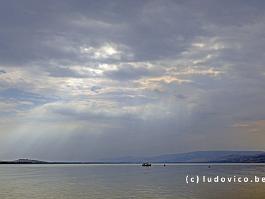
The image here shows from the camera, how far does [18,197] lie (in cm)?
7019

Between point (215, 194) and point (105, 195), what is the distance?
21018 millimetres

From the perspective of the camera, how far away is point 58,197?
69812mm

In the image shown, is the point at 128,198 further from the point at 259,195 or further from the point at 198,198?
the point at 259,195

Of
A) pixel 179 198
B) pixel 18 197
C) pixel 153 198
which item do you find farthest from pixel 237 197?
pixel 18 197

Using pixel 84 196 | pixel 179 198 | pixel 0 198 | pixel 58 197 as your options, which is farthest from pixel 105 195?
pixel 0 198

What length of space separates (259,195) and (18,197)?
44554mm

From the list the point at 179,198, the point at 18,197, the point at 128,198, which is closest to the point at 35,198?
the point at 18,197

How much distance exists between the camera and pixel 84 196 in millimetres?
70938

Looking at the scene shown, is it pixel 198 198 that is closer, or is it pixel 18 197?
pixel 198 198

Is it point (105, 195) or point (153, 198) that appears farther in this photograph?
point (105, 195)

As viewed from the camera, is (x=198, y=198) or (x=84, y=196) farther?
(x=84, y=196)

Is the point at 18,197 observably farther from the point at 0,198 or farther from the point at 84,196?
the point at 84,196

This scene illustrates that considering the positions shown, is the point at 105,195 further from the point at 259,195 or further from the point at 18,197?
the point at 259,195

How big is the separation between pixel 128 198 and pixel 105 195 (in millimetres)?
7350
